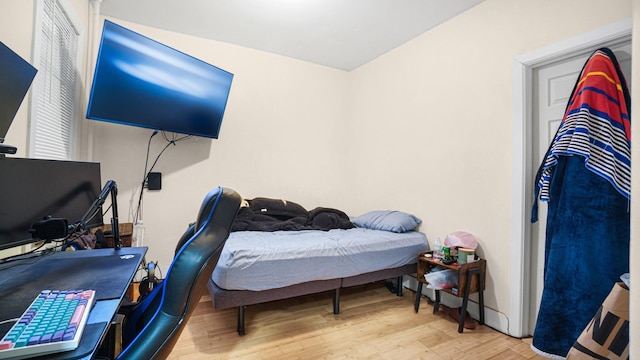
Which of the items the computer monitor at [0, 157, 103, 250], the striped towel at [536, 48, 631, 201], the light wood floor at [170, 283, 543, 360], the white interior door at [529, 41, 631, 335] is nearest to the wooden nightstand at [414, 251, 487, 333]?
the light wood floor at [170, 283, 543, 360]

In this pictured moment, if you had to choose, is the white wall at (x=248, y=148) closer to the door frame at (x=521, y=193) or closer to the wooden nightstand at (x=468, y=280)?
the wooden nightstand at (x=468, y=280)

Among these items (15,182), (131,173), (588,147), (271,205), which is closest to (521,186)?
(588,147)

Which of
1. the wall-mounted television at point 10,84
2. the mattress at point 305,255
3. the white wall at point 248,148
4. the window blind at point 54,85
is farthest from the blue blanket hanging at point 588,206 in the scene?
the window blind at point 54,85

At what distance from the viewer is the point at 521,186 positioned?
212cm

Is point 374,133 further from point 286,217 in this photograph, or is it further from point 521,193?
point 521,193

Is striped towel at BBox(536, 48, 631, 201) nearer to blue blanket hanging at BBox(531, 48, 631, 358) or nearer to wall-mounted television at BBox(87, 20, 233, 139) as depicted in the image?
blue blanket hanging at BBox(531, 48, 631, 358)

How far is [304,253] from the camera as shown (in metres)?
2.24

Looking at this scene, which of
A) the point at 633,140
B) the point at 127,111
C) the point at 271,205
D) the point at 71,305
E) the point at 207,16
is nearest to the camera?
the point at 71,305

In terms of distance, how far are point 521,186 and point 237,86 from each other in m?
2.97

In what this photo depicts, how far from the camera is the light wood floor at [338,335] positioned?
1880 millimetres

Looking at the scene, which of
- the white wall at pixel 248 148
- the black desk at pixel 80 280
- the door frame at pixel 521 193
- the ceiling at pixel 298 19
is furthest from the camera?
the white wall at pixel 248 148

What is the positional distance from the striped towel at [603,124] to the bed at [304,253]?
4.78 feet

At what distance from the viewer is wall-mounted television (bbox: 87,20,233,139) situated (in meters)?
2.21

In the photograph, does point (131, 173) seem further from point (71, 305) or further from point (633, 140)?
point (633, 140)
